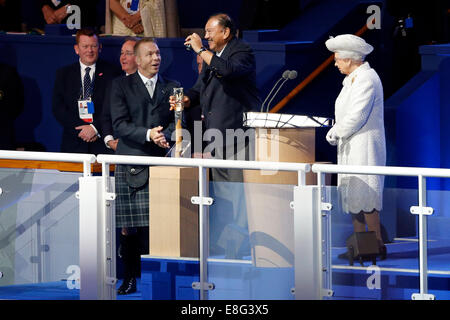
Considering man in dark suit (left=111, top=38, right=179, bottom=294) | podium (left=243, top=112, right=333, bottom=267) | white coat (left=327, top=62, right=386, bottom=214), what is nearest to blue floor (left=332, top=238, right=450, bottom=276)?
podium (left=243, top=112, right=333, bottom=267)

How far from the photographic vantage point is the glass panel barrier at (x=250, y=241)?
20.9 ft

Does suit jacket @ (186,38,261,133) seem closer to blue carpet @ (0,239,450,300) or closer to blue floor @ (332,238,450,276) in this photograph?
blue carpet @ (0,239,450,300)

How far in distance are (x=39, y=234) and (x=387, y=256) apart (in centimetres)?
199

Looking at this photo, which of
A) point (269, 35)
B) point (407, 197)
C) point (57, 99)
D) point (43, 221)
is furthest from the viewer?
point (269, 35)

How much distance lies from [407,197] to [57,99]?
4.08 metres

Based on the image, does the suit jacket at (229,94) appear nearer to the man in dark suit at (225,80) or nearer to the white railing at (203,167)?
the man in dark suit at (225,80)

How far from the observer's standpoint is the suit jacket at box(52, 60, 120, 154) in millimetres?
9273

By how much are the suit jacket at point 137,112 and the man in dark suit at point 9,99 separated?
1.93 metres

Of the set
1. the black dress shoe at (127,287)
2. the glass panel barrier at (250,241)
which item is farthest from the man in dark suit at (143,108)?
the glass panel barrier at (250,241)

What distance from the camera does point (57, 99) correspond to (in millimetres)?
9461

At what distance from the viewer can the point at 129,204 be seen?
263 inches

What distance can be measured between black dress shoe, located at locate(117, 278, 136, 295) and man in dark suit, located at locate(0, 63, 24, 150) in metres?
3.38
